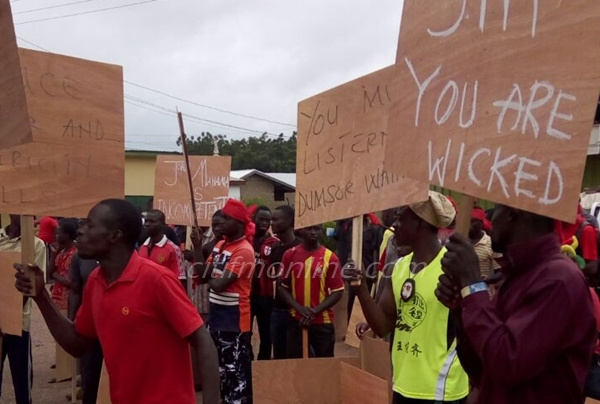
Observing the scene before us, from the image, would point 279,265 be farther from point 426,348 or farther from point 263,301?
point 426,348

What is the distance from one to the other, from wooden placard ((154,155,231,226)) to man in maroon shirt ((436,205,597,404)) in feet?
21.1

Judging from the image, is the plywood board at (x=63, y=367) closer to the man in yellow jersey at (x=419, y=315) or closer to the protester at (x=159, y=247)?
the protester at (x=159, y=247)

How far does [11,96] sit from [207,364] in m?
1.31

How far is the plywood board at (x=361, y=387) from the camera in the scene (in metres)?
4.51

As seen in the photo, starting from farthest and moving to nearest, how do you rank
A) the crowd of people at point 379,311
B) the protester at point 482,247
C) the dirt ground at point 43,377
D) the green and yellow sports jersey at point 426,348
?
1. the dirt ground at point 43,377
2. the protester at point 482,247
3. the green and yellow sports jersey at point 426,348
4. the crowd of people at point 379,311

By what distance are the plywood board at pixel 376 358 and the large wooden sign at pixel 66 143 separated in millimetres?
2126

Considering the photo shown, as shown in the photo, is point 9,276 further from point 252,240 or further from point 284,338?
point 252,240

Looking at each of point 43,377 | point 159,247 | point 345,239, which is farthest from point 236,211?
point 345,239

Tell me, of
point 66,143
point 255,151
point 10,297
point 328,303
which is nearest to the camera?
point 66,143

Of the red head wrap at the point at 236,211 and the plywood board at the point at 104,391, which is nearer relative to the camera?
the plywood board at the point at 104,391

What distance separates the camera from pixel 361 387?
480cm

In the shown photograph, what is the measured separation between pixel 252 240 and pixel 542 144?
6364mm

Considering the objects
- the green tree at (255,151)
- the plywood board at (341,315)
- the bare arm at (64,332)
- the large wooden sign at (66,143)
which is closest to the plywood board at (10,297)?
the large wooden sign at (66,143)

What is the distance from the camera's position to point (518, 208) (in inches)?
85.1
